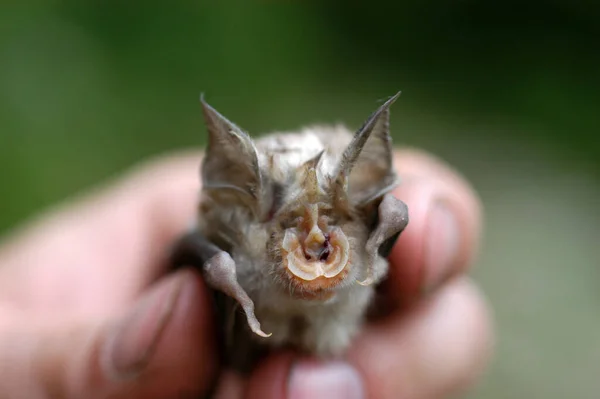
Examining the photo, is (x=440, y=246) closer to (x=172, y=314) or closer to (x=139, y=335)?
(x=172, y=314)

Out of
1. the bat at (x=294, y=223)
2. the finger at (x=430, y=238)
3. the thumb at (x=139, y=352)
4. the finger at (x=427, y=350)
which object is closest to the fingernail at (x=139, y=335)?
the thumb at (x=139, y=352)

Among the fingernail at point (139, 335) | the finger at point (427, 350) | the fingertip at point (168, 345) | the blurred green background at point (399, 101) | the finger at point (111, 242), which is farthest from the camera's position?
the blurred green background at point (399, 101)

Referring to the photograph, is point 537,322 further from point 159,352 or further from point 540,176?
point 159,352

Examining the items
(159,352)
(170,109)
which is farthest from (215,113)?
(170,109)

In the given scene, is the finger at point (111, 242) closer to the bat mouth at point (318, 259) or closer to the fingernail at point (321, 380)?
the fingernail at point (321, 380)

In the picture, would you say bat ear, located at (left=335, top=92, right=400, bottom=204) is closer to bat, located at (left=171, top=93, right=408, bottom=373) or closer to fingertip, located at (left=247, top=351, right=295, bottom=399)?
bat, located at (left=171, top=93, right=408, bottom=373)

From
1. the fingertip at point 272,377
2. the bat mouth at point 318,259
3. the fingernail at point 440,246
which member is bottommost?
the fingertip at point 272,377

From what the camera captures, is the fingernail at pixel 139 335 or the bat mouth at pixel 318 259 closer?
the bat mouth at pixel 318 259
